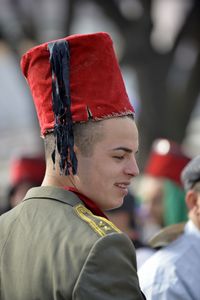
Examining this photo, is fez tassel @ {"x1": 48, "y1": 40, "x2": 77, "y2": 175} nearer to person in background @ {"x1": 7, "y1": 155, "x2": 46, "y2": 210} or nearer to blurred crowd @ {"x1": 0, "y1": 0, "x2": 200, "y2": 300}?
blurred crowd @ {"x1": 0, "y1": 0, "x2": 200, "y2": 300}

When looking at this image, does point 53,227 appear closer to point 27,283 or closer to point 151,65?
point 27,283

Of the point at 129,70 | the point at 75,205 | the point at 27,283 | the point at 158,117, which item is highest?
the point at 75,205

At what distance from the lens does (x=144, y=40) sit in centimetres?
1038

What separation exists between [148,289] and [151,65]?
25.9 feet

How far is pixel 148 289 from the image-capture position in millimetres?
3131

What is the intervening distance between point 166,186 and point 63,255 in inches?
130

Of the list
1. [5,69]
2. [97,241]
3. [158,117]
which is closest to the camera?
[97,241]

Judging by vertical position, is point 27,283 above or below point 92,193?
below

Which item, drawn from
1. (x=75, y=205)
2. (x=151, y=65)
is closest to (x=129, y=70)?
(x=151, y=65)

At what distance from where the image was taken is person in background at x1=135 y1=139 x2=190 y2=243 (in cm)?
498

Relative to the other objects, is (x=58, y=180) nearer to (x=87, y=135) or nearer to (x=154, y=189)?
(x=87, y=135)

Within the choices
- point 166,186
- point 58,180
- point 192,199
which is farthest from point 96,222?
point 166,186

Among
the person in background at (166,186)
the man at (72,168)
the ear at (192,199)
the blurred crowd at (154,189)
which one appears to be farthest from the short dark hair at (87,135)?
the person in background at (166,186)

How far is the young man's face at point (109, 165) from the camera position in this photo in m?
2.39
